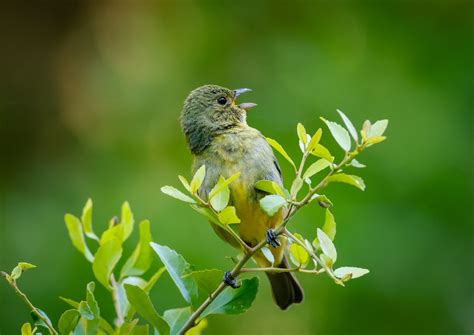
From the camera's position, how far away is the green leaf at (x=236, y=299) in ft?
7.91

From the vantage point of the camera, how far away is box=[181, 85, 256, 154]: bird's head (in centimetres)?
404

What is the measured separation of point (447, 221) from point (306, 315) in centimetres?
115

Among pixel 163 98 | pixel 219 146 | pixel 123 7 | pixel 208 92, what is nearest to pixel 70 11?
pixel 123 7

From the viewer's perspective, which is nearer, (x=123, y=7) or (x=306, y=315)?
(x=306, y=315)

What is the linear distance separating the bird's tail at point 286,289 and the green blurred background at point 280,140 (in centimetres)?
74

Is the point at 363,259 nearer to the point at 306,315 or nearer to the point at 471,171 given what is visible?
the point at 306,315


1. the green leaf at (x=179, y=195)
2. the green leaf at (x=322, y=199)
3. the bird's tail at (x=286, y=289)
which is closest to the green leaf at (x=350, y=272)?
the green leaf at (x=322, y=199)

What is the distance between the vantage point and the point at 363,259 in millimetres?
5156

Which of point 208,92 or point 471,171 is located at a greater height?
point 208,92

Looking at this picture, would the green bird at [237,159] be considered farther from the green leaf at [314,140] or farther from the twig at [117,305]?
the green leaf at [314,140]

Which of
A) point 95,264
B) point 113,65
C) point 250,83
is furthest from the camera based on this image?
point 113,65

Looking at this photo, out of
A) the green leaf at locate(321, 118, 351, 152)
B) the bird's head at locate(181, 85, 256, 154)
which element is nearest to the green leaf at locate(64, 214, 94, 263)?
the green leaf at locate(321, 118, 351, 152)

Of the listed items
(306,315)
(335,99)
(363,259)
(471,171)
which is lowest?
(306,315)

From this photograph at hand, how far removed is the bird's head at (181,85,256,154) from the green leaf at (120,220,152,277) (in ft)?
4.02
